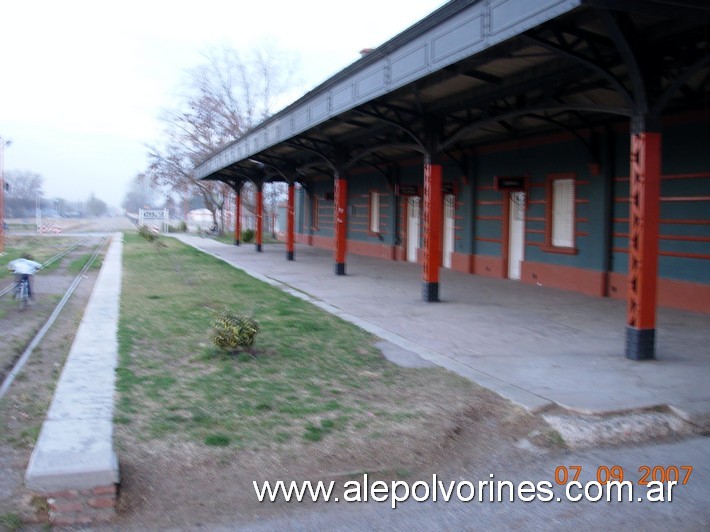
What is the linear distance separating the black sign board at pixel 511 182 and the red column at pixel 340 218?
4.34m

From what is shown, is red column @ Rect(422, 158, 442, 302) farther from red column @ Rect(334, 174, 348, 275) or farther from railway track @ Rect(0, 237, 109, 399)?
railway track @ Rect(0, 237, 109, 399)

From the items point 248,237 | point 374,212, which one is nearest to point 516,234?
point 374,212

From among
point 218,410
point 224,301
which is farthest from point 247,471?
point 224,301

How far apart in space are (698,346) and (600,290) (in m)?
5.25

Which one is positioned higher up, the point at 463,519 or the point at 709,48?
the point at 709,48

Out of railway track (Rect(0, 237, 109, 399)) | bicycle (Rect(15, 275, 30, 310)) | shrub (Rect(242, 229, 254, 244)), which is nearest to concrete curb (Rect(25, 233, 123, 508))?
railway track (Rect(0, 237, 109, 399))

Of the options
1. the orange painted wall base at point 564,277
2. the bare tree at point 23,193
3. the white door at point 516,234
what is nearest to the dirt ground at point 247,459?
the orange painted wall base at point 564,277

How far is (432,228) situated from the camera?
46.9 ft

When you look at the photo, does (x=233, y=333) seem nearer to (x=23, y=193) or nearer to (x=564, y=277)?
(x=564, y=277)

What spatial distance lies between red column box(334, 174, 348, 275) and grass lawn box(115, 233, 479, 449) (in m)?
7.25

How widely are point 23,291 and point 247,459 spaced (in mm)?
10328

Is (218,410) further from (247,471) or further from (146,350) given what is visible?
(146,350)

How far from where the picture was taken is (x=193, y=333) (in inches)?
416

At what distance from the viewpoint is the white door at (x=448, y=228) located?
21.5 metres
